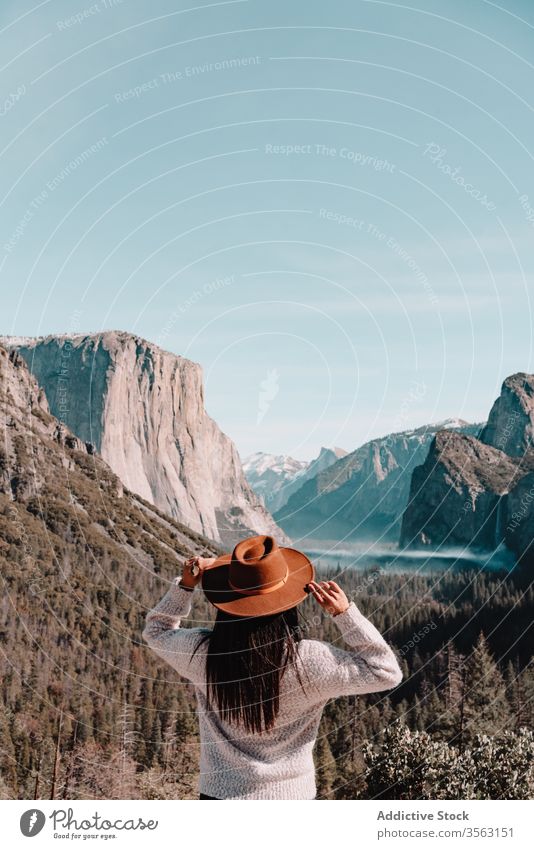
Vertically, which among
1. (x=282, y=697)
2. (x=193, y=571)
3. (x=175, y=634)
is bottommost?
(x=282, y=697)

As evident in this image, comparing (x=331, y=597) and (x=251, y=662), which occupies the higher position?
(x=331, y=597)

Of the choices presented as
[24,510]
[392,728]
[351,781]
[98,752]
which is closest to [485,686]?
[351,781]

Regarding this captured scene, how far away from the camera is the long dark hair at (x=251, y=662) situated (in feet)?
17.2

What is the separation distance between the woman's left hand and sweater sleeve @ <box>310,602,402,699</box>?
3.57ft

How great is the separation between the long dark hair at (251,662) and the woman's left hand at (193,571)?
489mm

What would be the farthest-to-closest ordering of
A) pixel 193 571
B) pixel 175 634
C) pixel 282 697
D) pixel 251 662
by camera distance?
pixel 193 571, pixel 175 634, pixel 282 697, pixel 251 662

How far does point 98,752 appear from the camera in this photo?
188ft

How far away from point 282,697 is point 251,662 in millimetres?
356

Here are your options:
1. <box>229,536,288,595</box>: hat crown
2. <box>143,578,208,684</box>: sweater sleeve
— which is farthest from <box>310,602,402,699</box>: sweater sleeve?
<box>143,578,208,684</box>: sweater sleeve

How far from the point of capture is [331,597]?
5301mm

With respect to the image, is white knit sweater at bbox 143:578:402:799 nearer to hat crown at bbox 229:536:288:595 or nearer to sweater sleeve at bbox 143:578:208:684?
sweater sleeve at bbox 143:578:208:684

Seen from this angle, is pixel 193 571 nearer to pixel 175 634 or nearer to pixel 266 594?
pixel 175 634

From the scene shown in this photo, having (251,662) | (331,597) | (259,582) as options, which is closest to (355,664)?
(331,597)
